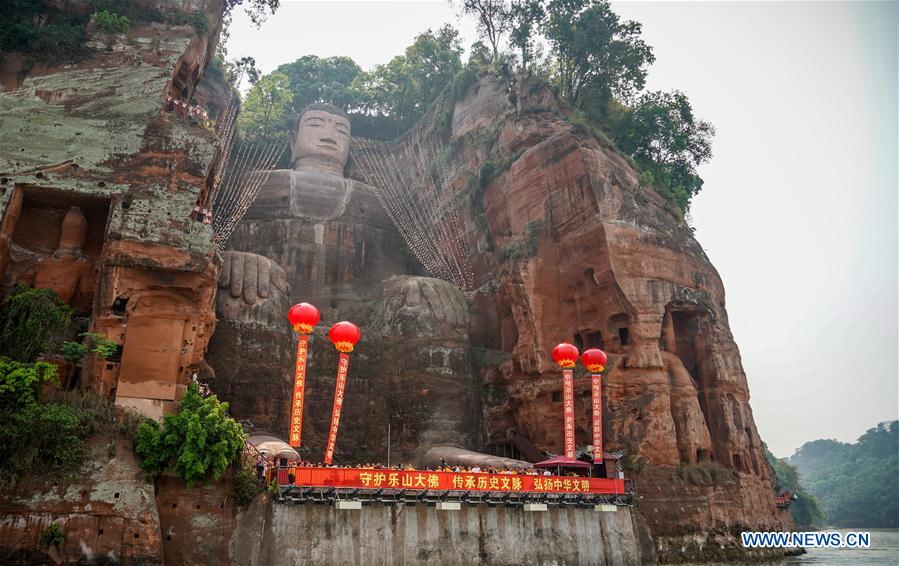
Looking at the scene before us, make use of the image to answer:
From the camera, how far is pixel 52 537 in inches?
614

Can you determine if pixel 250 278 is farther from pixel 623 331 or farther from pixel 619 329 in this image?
pixel 623 331

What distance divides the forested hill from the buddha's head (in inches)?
2484

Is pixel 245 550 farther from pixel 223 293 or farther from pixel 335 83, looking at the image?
pixel 335 83

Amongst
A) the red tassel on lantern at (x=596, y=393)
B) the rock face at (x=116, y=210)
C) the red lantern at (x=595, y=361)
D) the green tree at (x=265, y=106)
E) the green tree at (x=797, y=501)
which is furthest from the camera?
the green tree at (x=797, y=501)

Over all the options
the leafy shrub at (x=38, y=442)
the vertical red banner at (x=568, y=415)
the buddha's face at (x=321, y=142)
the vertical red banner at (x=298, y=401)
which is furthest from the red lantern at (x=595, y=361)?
the buddha's face at (x=321, y=142)

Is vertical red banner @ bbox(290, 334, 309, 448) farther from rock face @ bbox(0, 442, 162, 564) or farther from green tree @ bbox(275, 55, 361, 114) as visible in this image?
green tree @ bbox(275, 55, 361, 114)

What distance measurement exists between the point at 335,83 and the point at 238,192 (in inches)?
755

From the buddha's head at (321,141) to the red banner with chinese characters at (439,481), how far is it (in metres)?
29.5

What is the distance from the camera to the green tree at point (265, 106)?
155 ft

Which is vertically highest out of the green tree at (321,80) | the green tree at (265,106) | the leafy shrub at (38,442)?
the green tree at (321,80)

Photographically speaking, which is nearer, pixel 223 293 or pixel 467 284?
pixel 223 293

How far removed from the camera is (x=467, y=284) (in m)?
36.3

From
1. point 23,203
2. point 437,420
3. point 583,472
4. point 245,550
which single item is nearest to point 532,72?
point 437,420

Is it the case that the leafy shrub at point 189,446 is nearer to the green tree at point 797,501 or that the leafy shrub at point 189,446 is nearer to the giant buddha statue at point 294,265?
the giant buddha statue at point 294,265
